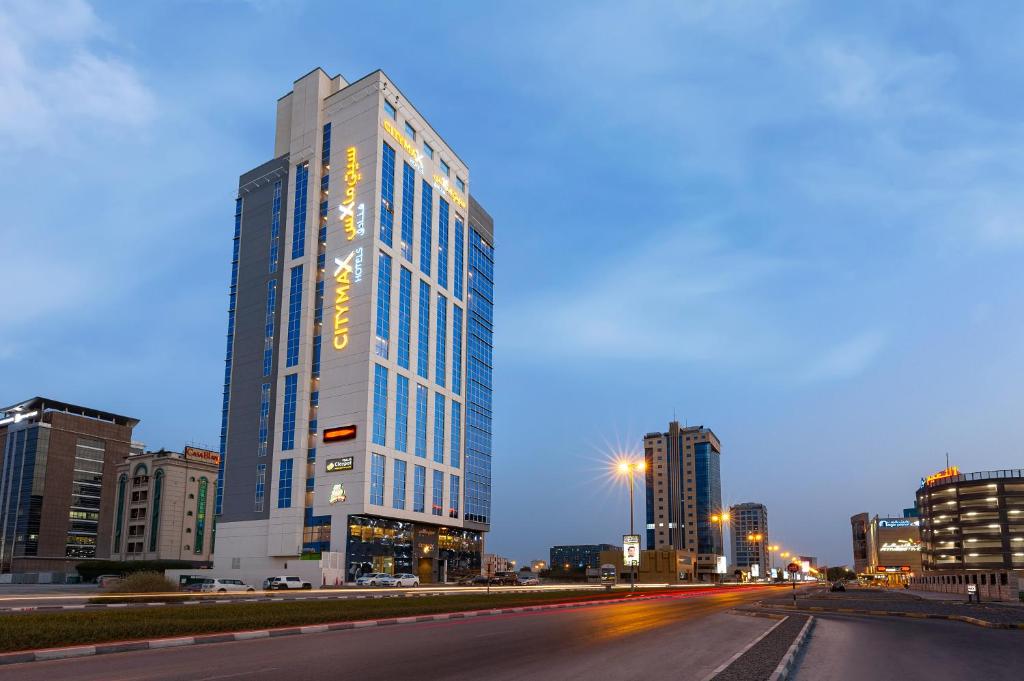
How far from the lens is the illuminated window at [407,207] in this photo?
10969 centimetres

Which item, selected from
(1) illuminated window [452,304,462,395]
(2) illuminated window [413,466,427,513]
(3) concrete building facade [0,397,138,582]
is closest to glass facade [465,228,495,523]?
(1) illuminated window [452,304,462,395]

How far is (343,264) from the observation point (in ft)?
339

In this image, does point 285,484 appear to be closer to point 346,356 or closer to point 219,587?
point 346,356

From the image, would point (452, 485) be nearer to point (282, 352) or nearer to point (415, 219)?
point (282, 352)

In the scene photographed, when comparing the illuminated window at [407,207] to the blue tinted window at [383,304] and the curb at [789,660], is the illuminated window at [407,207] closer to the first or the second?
the blue tinted window at [383,304]

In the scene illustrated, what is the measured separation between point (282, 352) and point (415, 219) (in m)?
27.3

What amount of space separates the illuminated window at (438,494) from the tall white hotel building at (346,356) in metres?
0.34

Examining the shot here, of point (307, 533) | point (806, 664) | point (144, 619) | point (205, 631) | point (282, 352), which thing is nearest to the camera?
point (806, 664)

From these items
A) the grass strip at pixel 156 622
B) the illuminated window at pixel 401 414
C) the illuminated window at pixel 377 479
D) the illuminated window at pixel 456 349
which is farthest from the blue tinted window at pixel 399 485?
the grass strip at pixel 156 622

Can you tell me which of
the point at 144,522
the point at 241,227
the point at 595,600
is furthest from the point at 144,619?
the point at 144,522

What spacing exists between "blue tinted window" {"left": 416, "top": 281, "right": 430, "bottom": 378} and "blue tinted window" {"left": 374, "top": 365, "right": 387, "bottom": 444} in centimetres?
1001

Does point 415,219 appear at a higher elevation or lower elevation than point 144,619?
higher

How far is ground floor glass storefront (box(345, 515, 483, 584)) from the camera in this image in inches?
3755

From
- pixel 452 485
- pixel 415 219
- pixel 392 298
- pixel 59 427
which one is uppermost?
pixel 415 219
